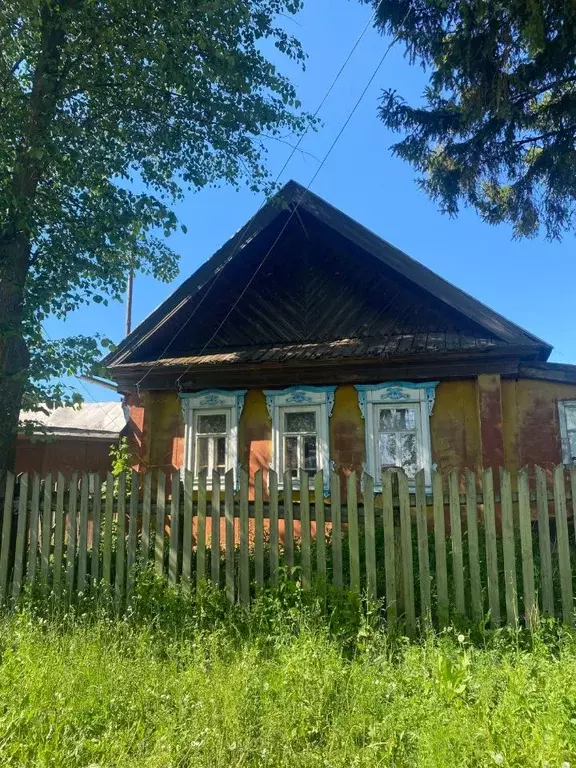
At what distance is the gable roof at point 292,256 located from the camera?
8.02 metres

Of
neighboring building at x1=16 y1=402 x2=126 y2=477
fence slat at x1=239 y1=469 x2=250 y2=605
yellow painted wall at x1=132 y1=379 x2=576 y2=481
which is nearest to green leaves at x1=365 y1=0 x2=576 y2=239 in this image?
yellow painted wall at x1=132 y1=379 x2=576 y2=481

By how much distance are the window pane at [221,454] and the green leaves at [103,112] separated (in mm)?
3404

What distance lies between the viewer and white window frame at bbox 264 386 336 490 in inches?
349

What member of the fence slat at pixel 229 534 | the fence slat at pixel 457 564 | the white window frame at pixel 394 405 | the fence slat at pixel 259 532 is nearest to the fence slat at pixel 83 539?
the fence slat at pixel 229 534

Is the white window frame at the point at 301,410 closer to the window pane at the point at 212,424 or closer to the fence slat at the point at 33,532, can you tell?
the window pane at the point at 212,424

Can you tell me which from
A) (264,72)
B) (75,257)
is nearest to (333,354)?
(75,257)

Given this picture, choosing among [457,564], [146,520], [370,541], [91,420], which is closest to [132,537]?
[146,520]

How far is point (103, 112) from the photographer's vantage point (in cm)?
754

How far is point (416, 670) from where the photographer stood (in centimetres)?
356

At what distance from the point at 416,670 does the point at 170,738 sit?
1.68m

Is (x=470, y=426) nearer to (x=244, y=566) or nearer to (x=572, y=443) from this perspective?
(x=572, y=443)

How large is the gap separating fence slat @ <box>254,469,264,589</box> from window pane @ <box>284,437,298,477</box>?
4.22 metres

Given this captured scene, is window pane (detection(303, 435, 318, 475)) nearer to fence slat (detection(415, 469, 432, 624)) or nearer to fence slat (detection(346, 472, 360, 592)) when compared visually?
fence slat (detection(346, 472, 360, 592))

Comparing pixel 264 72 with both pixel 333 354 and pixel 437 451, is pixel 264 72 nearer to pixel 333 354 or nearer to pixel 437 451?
pixel 333 354
